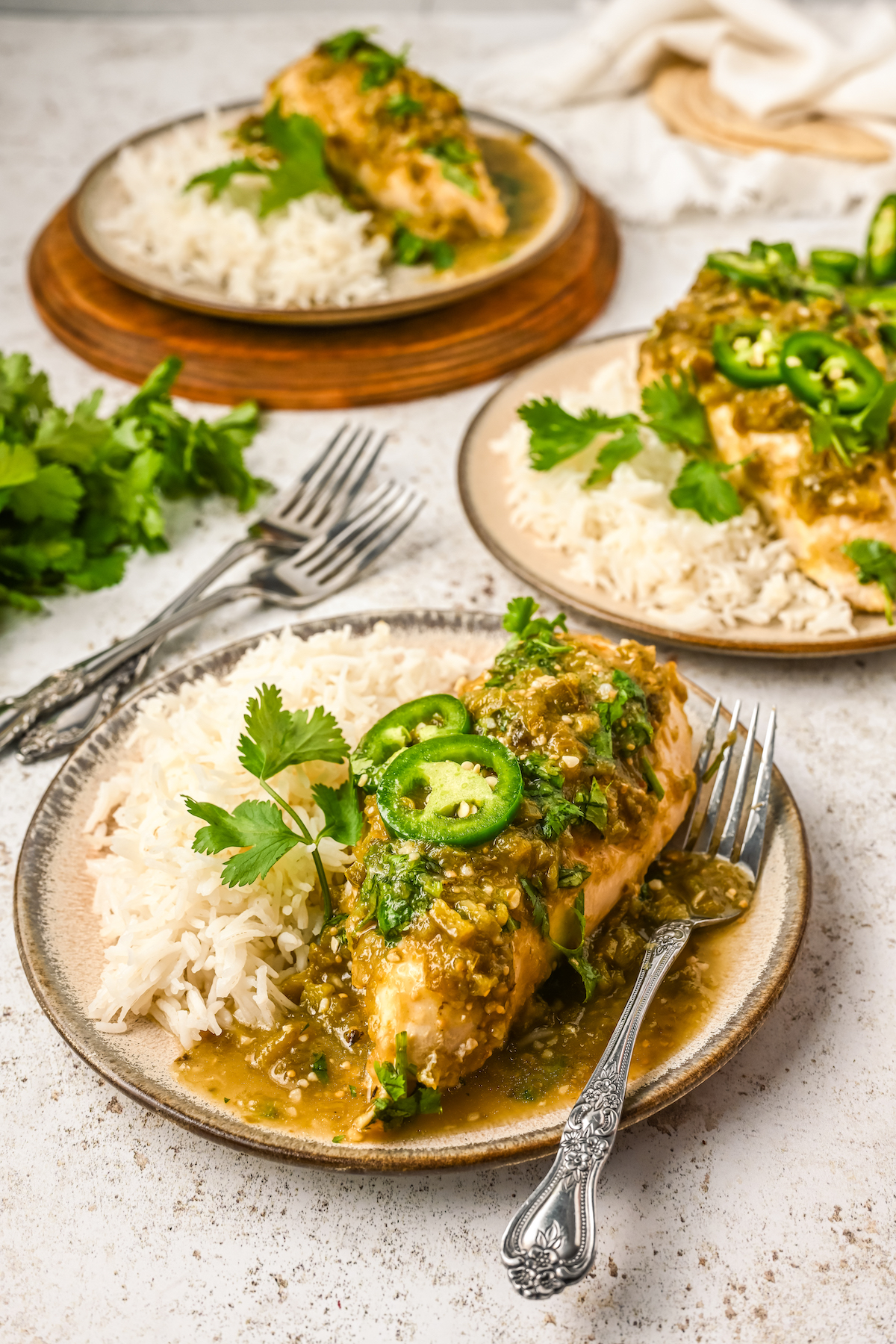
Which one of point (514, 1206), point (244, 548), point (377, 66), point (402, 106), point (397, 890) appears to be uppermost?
point (377, 66)

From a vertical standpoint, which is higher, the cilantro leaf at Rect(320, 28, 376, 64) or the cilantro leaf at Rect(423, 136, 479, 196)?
the cilantro leaf at Rect(320, 28, 376, 64)

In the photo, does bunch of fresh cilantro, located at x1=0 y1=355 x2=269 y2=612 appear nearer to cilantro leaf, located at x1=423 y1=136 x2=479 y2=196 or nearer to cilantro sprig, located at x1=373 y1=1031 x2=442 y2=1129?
cilantro leaf, located at x1=423 y1=136 x2=479 y2=196

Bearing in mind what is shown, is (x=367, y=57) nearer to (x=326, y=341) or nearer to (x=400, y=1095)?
(x=326, y=341)

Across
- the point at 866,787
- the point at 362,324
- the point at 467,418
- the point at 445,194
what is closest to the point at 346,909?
the point at 866,787

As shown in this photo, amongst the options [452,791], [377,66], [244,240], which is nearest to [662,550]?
[452,791]

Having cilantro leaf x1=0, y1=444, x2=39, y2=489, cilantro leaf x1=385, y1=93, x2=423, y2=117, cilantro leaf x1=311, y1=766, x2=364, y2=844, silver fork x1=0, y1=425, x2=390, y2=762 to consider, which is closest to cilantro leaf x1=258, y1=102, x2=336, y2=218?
cilantro leaf x1=385, y1=93, x2=423, y2=117

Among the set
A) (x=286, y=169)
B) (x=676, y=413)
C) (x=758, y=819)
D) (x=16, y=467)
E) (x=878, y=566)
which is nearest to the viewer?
(x=758, y=819)

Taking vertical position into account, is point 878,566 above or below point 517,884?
below

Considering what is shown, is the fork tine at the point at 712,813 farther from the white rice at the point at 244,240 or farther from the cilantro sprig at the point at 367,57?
the cilantro sprig at the point at 367,57

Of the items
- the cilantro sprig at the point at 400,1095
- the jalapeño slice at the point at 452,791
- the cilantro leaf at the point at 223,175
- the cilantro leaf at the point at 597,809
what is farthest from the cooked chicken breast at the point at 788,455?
the cilantro sprig at the point at 400,1095
